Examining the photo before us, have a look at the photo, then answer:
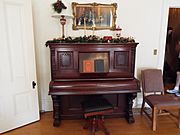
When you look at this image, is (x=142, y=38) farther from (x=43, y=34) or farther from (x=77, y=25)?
(x=43, y=34)

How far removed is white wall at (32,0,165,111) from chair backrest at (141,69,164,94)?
308 millimetres

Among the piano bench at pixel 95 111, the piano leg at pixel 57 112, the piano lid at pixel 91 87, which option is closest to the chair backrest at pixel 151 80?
the piano lid at pixel 91 87

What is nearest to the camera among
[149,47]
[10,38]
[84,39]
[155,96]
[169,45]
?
[10,38]

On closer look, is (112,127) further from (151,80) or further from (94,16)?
(94,16)

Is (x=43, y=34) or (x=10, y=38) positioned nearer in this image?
(x=10, y=38)

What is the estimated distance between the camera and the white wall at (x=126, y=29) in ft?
10.1

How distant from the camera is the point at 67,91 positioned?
8.59 ft

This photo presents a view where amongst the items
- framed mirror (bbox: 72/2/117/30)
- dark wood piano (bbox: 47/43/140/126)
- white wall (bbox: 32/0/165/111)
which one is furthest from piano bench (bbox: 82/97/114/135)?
framed mirror (bbox: 72/2/117/30)

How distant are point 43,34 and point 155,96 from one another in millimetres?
2241

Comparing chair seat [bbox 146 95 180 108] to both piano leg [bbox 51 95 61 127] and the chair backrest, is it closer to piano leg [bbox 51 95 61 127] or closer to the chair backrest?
the chair backrest

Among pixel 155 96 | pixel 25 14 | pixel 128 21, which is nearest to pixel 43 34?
pixel 25 14

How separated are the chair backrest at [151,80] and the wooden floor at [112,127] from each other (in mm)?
535

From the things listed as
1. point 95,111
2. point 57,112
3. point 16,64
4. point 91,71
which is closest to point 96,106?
point 95,111

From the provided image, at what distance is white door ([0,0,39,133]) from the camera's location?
2.52m
